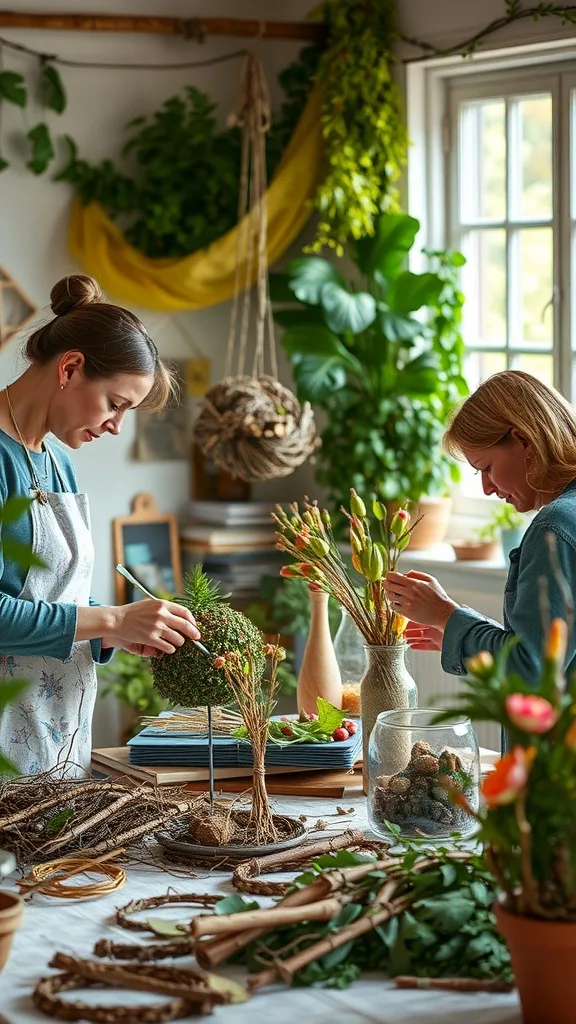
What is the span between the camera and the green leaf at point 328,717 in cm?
234

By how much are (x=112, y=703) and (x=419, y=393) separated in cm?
146

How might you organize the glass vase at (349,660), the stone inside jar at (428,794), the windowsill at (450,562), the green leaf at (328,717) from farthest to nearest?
the windowsill at (450,562)
the glass vase at (349,660)
the green leaf at (328,717)
the stone inside jar at (428,794)

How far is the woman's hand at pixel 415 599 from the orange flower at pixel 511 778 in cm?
97

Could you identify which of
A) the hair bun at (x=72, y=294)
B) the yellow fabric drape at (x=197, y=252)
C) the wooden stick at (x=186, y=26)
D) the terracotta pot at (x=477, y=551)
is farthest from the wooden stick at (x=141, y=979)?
the wooden stick at (x=186, y=26)

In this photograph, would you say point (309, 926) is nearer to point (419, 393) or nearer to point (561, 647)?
point (561, 647)

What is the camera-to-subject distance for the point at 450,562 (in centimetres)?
421

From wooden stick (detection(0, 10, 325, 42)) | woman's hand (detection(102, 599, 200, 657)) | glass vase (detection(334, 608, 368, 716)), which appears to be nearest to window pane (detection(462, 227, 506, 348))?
wooden stick (detection(0, 10, 325, 42))

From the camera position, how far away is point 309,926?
156 centimetres

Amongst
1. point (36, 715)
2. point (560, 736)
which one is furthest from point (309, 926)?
point (36, 715)

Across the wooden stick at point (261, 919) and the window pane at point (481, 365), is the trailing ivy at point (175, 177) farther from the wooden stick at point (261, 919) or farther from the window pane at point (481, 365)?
the wooden stick at point (261, 919)

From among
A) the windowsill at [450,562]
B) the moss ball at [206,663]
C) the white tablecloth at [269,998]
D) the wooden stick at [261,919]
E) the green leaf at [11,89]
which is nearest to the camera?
the white tablecloth at [269,998]

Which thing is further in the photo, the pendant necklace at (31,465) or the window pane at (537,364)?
the window pane at (537,364)

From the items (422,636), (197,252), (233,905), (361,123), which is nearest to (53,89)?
(197,252)

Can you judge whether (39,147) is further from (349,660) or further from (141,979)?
(141,979)
